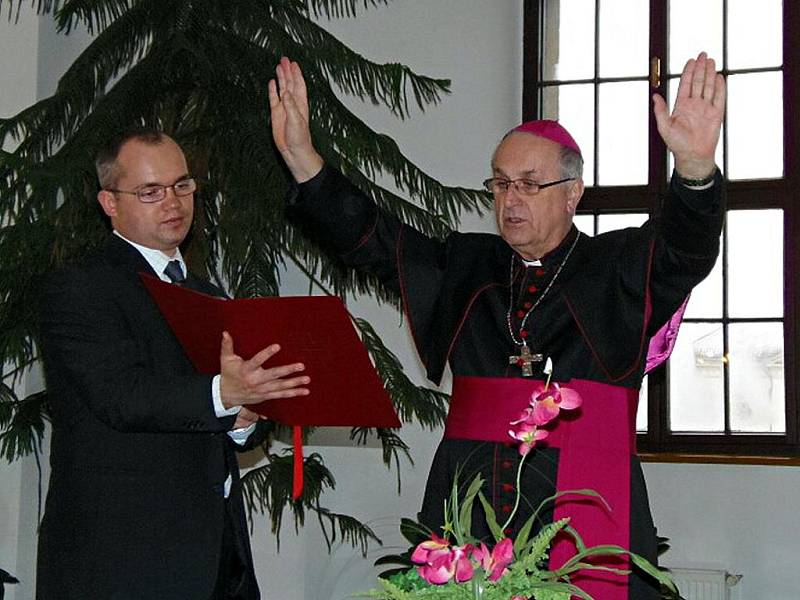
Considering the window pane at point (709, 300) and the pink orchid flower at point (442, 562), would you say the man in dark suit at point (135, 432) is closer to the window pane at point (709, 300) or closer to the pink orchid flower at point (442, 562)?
the pink orchid flower at point (442, 562)

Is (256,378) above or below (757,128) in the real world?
below

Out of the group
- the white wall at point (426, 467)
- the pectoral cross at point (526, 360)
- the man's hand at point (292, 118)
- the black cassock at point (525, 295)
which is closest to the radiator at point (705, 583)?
the white wall at point (426, 467)

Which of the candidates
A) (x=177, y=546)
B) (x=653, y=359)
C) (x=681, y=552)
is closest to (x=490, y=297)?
(x=653, y=359)

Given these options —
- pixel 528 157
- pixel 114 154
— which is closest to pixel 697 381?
pixel 528 157

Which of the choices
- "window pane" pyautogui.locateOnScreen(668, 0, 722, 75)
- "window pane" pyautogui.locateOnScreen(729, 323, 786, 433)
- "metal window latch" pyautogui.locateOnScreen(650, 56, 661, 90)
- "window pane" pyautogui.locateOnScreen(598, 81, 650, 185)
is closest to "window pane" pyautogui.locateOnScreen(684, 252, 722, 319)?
"window pane" pyautogui.locateOnScreen(729, 323, 786, 433)

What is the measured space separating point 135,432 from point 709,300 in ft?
12.5

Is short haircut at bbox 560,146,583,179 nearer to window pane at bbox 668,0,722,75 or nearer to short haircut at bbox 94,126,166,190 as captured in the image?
short haircut at bbox 94,126,166,190

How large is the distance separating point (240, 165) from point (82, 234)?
1.80 feet

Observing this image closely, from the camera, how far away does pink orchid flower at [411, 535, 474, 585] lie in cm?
144

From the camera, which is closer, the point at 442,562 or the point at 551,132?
the point at 442,562

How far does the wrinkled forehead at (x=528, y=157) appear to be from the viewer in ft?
8.95

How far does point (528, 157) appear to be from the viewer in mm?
2734

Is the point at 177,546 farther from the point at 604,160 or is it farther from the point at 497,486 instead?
the point at 604,160

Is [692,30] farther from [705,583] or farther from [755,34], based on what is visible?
[705,583]
